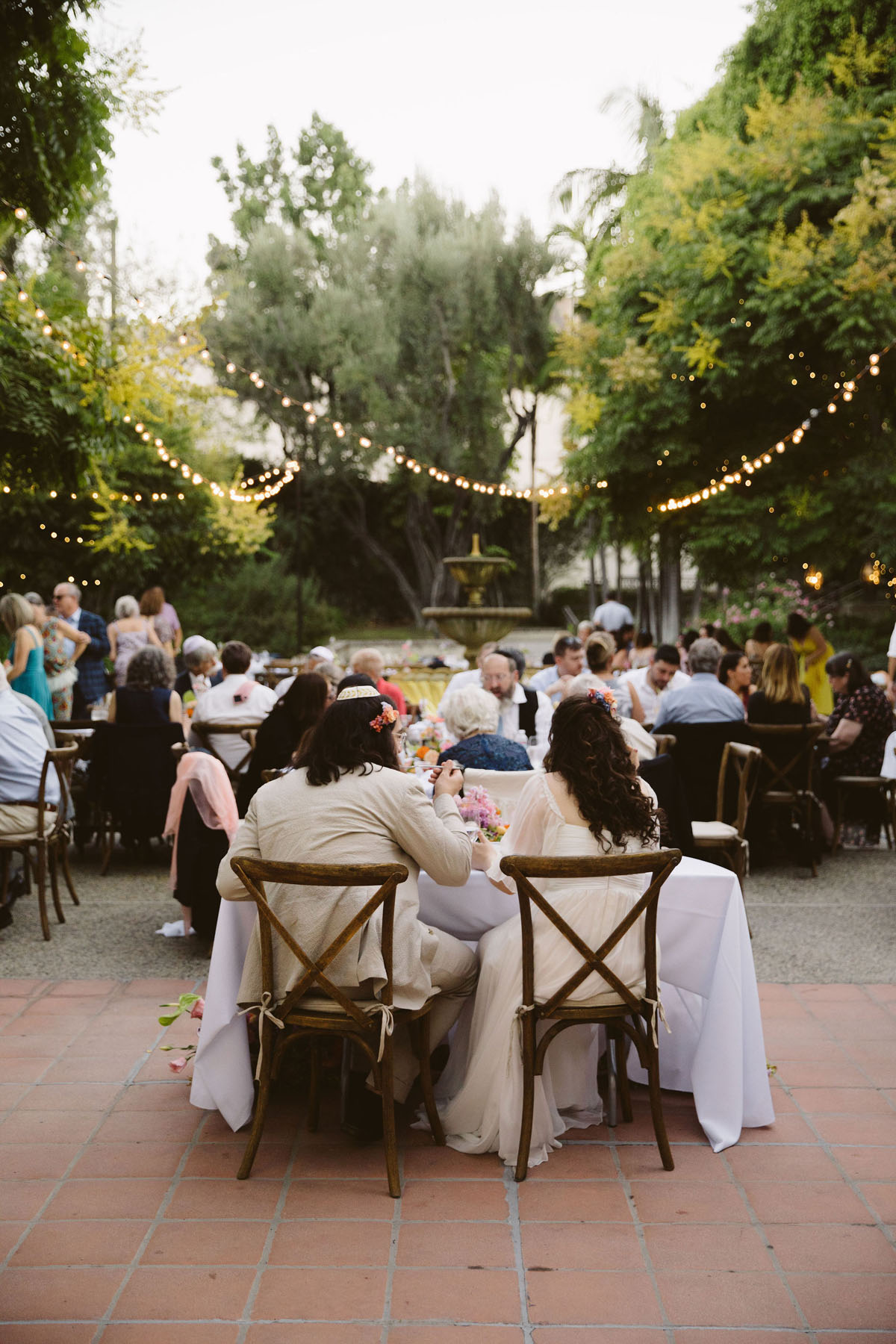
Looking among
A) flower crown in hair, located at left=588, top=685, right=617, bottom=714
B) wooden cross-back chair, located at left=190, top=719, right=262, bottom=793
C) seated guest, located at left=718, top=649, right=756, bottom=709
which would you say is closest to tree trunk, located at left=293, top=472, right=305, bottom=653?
seated guest, located at left=718, top=649, right=756, bottom=709

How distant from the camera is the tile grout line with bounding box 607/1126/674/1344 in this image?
2.45 metres

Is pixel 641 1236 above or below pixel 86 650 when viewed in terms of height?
below

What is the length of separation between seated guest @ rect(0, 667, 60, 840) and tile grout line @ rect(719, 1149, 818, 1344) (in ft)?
11.8

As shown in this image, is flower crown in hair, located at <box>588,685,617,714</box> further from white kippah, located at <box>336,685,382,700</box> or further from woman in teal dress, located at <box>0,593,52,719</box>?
woman in teal dress, located at <box>0,593,52,719</box>

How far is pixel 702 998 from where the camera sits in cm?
355

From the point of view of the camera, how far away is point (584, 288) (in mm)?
24109

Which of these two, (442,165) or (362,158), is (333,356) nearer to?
(442,165)

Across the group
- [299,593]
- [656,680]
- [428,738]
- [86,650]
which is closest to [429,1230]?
[428,738]

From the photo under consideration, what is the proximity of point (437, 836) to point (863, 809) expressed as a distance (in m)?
5.18

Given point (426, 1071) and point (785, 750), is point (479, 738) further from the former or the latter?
point (785, 750)

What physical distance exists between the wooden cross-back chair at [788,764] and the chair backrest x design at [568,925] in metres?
3.68

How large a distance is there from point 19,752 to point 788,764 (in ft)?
13.5

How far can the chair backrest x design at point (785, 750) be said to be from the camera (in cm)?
664

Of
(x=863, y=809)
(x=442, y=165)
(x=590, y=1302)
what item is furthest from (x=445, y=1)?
(x=442, y=165)
